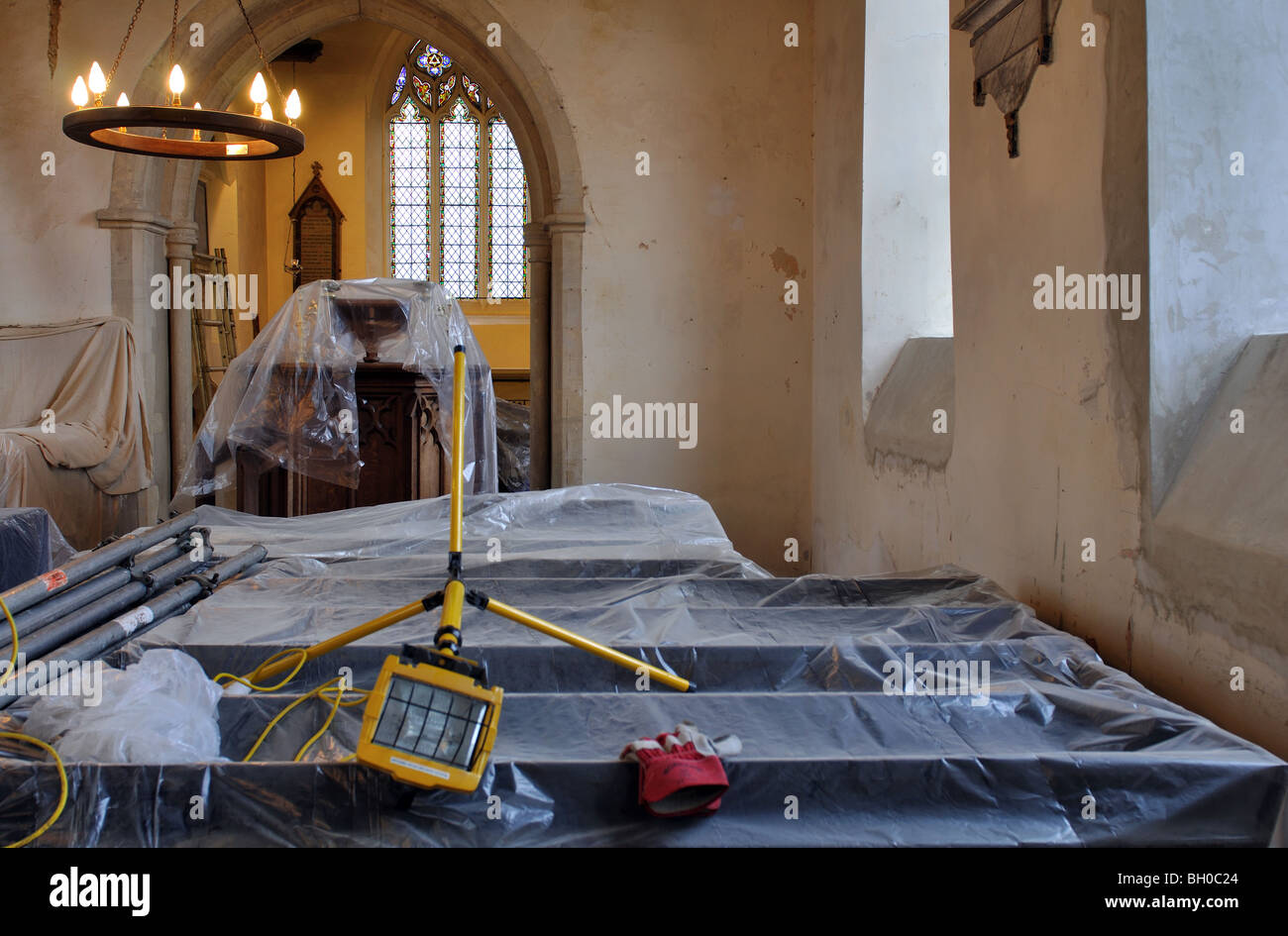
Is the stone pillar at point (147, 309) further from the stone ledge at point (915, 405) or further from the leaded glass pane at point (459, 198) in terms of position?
the leaded glass pane at point (459, 198)

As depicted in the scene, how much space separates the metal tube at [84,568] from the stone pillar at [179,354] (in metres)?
3.50

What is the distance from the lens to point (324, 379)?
→ 4969mm

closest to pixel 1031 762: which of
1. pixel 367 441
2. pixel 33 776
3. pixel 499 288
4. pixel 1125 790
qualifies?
pixel 1125 790

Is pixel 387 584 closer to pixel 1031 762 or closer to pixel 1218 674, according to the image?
pixel 1031 762

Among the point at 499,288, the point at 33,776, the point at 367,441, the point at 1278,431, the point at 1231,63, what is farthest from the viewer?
the point at 499,288

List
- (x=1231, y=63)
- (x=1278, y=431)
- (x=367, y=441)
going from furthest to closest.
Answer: (x=367, y=441)
(x=1231, y=63)
(x=1278, y=431)

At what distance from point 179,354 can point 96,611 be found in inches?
175

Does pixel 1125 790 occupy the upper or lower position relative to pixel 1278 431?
lower

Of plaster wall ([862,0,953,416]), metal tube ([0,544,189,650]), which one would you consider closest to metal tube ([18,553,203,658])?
metal tube ([0,544,189,650])

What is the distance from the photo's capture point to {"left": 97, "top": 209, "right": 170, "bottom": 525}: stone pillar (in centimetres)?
613

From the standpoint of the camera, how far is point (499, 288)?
36.4ft

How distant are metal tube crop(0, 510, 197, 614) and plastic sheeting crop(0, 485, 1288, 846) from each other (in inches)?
9.3

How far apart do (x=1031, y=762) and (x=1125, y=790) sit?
0.48 ft

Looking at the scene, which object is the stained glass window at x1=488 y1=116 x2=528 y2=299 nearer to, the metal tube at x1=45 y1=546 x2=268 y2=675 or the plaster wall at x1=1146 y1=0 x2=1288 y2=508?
the metal tube at x1=45 y1=546 x2=268 y2=675
